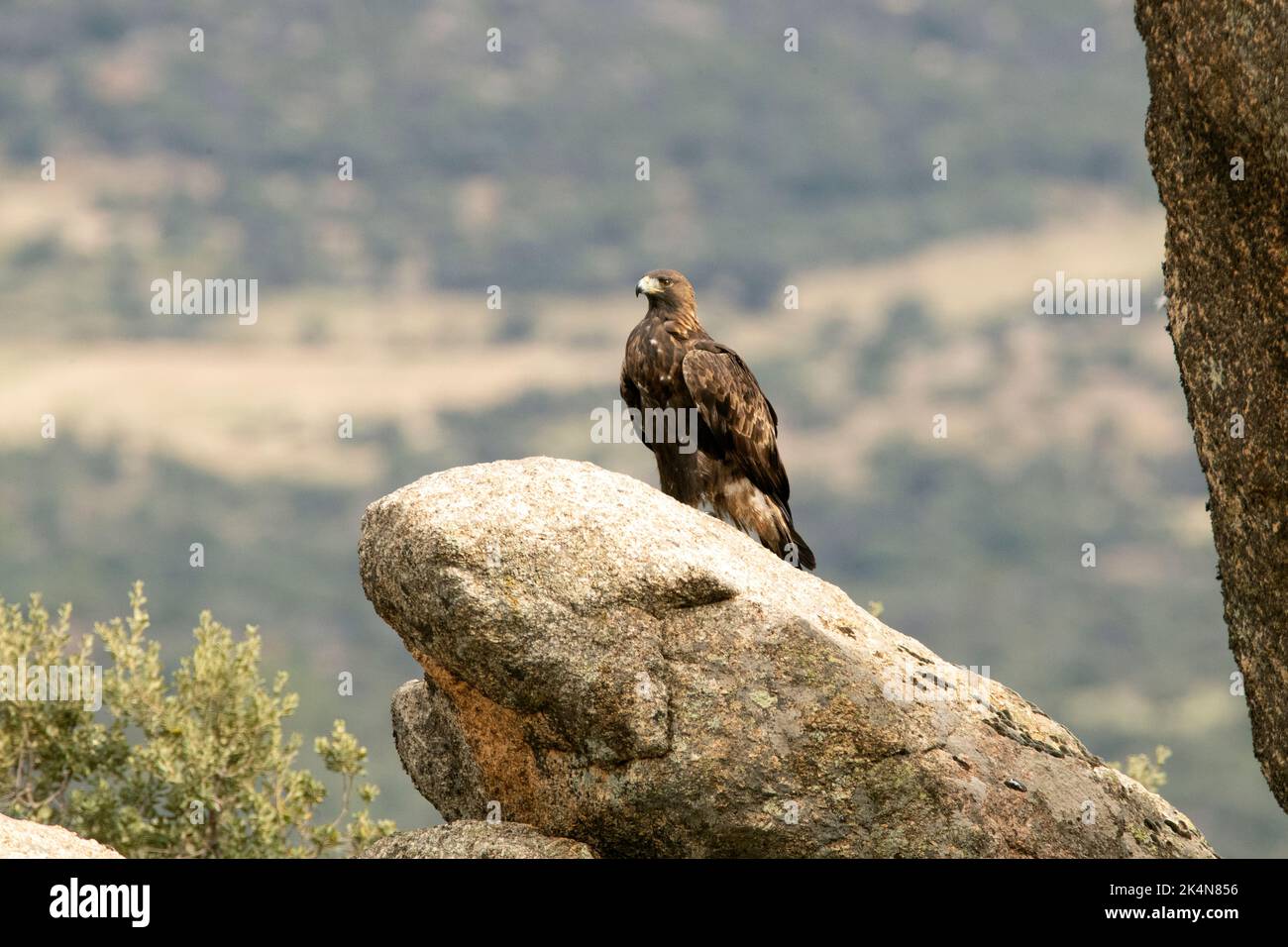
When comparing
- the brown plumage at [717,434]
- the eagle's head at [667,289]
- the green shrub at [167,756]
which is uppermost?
the eagle's head at [667,289]

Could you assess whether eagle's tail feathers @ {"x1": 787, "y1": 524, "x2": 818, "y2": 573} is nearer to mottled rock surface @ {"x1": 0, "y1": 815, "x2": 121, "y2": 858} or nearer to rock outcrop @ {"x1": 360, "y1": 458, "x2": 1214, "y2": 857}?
rock outcrop @ {"x1": 360, "y1": 458, "x2": 1214, "y2": 857}

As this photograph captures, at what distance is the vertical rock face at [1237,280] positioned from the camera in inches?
381

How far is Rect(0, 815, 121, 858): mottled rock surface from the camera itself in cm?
1057

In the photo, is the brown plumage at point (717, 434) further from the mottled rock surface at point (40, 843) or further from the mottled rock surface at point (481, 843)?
the mottled rock surface at point (40, 843)

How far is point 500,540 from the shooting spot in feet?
35.3

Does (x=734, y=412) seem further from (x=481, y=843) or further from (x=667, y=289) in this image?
(x=481, y=843)

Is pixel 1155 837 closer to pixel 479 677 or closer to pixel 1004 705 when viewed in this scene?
pixel 1004 705

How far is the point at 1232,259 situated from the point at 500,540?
18.2 ft

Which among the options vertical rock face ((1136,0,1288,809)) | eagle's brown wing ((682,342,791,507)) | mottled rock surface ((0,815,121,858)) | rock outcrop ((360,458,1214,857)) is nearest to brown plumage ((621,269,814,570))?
eagle's brown wing ((682,342,791,507))

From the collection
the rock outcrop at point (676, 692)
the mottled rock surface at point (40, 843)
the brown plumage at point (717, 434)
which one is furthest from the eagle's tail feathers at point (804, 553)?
the mottled rock surface at point (40, 843)

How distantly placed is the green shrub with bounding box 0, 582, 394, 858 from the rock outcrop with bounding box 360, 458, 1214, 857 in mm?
8244

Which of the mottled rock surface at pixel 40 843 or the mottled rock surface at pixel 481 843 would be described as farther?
the mottled rock surface at pixel 481 843

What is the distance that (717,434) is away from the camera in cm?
1414
